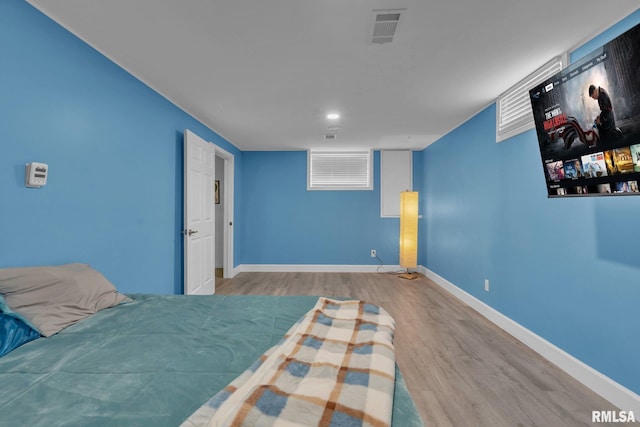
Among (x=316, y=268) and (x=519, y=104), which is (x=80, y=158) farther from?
(x=316, y=268)

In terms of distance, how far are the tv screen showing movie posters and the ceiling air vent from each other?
47.0 inches

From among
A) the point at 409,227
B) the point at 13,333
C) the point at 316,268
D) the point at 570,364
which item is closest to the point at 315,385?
the point at 13,333

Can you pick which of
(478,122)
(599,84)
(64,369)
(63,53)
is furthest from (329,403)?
(478,122)

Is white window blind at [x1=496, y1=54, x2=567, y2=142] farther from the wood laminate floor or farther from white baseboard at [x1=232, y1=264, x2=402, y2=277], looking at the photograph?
white baseboard at [x1=232, y1=264, x2=402, y2=277]

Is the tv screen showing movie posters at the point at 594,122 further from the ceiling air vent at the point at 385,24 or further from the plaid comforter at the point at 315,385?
the plaid comforter at the point at 315,385

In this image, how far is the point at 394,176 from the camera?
5504mm

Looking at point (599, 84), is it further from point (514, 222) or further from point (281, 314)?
point (281, 314)

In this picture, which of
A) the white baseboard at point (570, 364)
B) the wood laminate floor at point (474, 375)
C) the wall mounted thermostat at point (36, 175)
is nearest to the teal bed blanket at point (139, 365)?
the wall mounted thermostat at point (36, 175)

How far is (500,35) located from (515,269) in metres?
2.18

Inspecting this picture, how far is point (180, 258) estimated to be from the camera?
3293mm

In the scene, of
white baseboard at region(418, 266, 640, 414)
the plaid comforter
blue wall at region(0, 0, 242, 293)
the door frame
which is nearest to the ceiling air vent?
the plaid comforter

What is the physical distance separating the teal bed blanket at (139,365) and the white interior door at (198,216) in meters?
1.76

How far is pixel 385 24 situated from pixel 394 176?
3.89 m

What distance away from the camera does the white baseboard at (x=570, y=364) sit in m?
1.71
